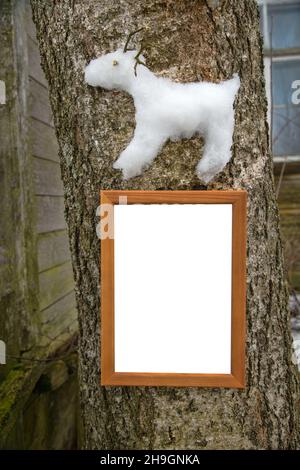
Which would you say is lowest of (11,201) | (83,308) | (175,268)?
(83,308)

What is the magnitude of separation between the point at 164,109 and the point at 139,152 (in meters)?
0.10

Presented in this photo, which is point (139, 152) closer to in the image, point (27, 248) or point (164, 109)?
point (164, 109)

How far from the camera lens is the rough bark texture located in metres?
0.89

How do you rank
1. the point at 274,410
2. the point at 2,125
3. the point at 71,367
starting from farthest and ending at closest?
the point at 71,367
the point at 2,125
the point at 274,410

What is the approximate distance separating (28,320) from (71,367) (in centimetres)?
57

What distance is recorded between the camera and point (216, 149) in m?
0.91

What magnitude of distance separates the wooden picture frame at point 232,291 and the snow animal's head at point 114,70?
0.23 m

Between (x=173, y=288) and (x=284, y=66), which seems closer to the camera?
(x=173, y=288)

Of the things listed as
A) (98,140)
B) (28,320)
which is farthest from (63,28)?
(28,320)

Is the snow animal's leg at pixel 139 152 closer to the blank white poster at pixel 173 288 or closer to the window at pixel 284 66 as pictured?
the blank white poster at pixel 173 288

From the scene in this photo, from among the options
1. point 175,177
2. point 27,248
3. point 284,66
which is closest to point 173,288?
point 175,177

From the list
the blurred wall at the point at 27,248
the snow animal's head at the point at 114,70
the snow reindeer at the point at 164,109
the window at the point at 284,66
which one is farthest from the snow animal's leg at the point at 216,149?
the window at the point at 284,66

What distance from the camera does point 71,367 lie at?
257 centimetres

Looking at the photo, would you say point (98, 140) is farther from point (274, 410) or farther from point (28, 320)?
point (28, 320)
